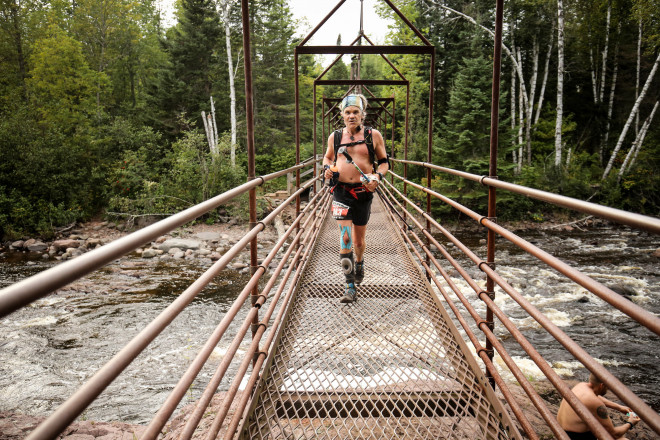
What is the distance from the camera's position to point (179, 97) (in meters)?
25.4

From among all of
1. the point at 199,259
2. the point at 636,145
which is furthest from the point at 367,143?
the point at 636,145

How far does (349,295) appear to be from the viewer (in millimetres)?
3578

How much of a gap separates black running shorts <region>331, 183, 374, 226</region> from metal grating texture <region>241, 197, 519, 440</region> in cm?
73

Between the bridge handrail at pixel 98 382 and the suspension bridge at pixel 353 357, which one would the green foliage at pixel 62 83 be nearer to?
the suspension bridge at pixel 353 357

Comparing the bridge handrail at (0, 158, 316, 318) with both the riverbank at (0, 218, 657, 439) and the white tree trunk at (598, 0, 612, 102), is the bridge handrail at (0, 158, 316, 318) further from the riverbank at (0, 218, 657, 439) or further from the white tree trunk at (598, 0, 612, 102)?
the white tree trunk at (598, 0, 612, 102)

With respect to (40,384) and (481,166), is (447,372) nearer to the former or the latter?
(40,384)

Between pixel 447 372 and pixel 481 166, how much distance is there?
1613 cm

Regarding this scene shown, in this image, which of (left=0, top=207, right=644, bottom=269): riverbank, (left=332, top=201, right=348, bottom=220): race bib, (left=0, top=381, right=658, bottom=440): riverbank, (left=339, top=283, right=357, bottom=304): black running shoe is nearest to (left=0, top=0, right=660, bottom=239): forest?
(left=0, top=207, right=644, bottom=269): riverbank

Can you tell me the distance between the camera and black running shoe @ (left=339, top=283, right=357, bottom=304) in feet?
11.6

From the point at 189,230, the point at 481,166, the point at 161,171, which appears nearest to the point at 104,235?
the point at 189,230

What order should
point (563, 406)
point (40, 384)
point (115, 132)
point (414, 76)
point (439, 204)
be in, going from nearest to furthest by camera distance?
point (563, 406)
point (40, 384)
point (439, 204)
point (115, 132)
point (414, 76)

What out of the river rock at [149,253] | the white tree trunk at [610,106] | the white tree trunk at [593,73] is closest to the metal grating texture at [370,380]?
the river rock at [149,253]

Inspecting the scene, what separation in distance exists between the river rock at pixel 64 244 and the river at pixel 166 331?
1736 millimetres

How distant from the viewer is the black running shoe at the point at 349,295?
11.6 ft
